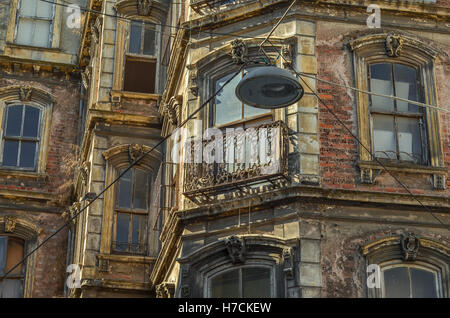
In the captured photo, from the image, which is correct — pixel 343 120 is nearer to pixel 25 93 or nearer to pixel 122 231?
pixel 122 231

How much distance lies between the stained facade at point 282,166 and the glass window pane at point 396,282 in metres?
0.02

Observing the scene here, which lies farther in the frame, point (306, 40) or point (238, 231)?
point (306, 40)

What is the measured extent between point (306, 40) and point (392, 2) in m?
1.78

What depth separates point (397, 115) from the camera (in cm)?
1738

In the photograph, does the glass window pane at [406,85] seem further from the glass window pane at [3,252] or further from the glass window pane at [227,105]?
the glass window pane at [3,252]

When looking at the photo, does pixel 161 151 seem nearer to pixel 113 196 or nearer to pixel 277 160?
pixel 113 196

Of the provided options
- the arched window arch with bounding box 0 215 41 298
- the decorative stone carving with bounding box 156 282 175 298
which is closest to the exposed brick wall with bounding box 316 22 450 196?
the decorative stone carving with bounding box 156 282 175 298

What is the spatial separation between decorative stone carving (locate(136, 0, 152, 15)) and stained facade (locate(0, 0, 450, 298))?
58.3 inches

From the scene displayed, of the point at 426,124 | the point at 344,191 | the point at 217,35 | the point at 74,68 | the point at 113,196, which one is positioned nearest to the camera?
the point at 344,191

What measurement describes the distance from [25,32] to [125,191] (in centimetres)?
793

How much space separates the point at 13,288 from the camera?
24.3 metres

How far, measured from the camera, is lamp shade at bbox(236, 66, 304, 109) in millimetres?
15047

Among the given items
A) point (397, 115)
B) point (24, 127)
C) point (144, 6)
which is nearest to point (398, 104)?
point (397, 115)

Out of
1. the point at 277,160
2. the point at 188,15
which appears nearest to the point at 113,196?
the point at 188,15
